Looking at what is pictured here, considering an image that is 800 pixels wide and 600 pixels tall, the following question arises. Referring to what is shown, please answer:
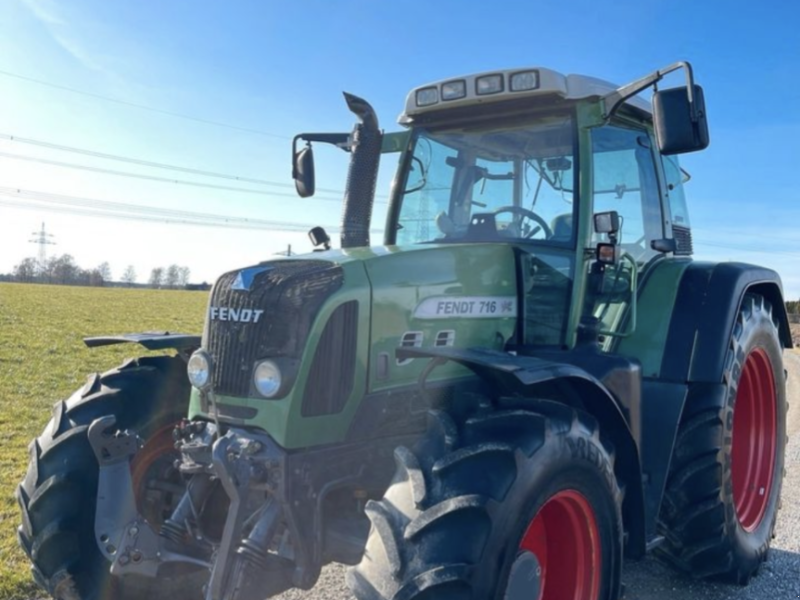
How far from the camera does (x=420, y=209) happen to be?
4.25 meters

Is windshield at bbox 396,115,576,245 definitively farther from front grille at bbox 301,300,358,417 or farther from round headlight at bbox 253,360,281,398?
round headlight at bbox 253,360,281,398

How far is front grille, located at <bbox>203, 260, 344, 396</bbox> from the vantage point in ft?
9.56

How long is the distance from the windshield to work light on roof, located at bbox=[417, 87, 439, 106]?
0.22 meters

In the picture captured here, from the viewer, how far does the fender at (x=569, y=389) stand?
272 centimetres

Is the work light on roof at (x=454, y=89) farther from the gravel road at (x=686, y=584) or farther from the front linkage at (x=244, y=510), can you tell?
the gravel road at (x=686, y=584)

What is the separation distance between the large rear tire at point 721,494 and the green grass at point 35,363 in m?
3.49

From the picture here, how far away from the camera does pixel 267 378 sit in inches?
113

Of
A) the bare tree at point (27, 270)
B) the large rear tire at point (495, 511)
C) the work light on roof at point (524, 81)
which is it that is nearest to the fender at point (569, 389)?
the large rear tire at point (495, 511)

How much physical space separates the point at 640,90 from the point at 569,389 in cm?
151

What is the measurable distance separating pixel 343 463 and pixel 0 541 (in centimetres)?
296

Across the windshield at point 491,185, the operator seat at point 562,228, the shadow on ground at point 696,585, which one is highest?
the windshield at point 491,185

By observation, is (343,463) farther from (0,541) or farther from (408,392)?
(0,541)

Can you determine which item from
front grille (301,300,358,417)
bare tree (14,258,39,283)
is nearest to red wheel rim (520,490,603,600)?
front grille (301,300,358,417)

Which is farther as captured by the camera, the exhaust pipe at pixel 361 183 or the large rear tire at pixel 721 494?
the exhaust pipe at pixel 361 183
